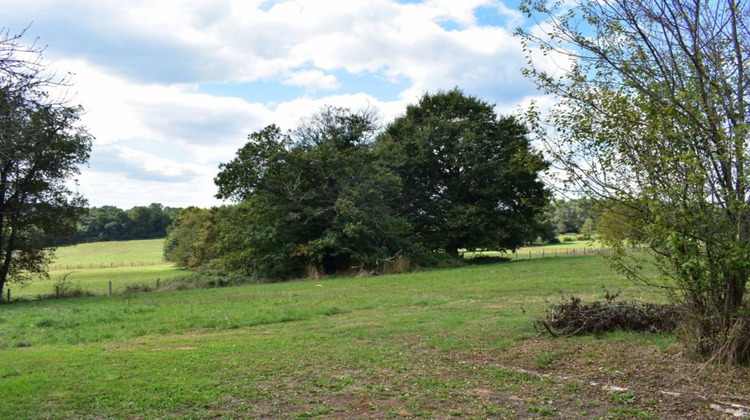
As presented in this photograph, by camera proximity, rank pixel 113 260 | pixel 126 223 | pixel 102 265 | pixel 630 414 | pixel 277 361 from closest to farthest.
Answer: pixel 630 414, pixel 277 361, pixel 102 265, pixel 113 260, pixel 126 223

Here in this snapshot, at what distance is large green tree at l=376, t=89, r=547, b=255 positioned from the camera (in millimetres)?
36719

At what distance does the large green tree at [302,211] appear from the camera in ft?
101

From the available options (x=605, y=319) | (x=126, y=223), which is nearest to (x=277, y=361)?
(x=605, y=319)

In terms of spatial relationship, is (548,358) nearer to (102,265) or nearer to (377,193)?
(377,193)

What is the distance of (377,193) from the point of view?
106 feet

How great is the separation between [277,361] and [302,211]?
76.9 feet

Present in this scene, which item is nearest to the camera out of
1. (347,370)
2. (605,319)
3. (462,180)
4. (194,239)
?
(347,370)

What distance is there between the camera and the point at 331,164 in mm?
31688

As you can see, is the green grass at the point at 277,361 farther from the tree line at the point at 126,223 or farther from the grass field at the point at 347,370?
the tree line at the point at 126,223

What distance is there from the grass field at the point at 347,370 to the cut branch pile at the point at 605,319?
34 cm

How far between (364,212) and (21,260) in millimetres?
18531

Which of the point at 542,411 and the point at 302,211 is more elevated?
the point at 302,211

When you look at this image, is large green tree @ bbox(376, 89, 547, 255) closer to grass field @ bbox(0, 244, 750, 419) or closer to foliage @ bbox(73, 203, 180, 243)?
grass field @ bbox(0, 244, 750, 419)

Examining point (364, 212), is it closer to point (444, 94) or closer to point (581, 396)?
point (444, 94)
